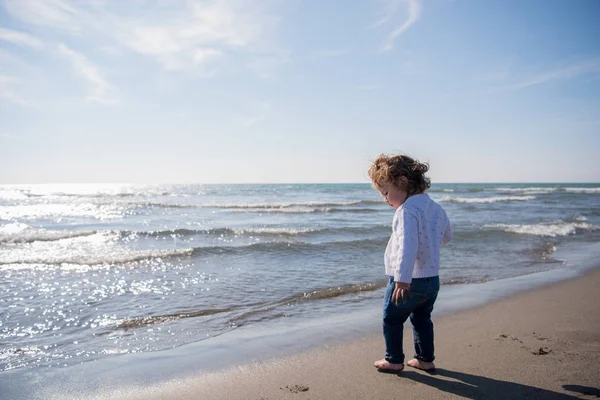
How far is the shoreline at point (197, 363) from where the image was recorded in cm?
301

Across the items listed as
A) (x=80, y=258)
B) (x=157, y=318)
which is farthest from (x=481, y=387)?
(x=80, y=258)

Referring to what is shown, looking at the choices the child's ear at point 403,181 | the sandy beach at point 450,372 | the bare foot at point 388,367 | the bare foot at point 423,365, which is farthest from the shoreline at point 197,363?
the child's ear at point 403,181

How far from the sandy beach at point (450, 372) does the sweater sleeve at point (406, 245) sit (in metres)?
0.81

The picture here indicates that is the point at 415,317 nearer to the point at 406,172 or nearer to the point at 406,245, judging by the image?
the point at 406,245

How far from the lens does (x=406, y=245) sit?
9.52 feet

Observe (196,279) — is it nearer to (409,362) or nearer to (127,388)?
(127,388)

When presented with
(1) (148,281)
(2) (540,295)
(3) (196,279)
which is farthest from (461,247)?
(1) (148,281)

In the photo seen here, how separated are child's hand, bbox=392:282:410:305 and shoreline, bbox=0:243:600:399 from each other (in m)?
0.74

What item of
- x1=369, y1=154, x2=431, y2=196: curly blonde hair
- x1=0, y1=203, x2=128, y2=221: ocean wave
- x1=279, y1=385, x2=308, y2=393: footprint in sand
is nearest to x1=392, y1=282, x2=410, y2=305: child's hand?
x1=369, y1=154, x2=431, y2=196: curly blonde hair

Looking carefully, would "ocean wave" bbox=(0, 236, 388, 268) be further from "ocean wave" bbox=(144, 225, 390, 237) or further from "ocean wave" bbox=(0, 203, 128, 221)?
"ocean wave" bbox=(0, 203, 128, 221)

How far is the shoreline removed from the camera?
3.01 metres

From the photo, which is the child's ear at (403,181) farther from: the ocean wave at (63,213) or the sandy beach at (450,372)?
the ocean wave at (63,213)

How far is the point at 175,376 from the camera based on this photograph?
3170mm

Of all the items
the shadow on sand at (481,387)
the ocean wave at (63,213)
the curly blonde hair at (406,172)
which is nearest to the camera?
the shadow on sand at (481,387)
